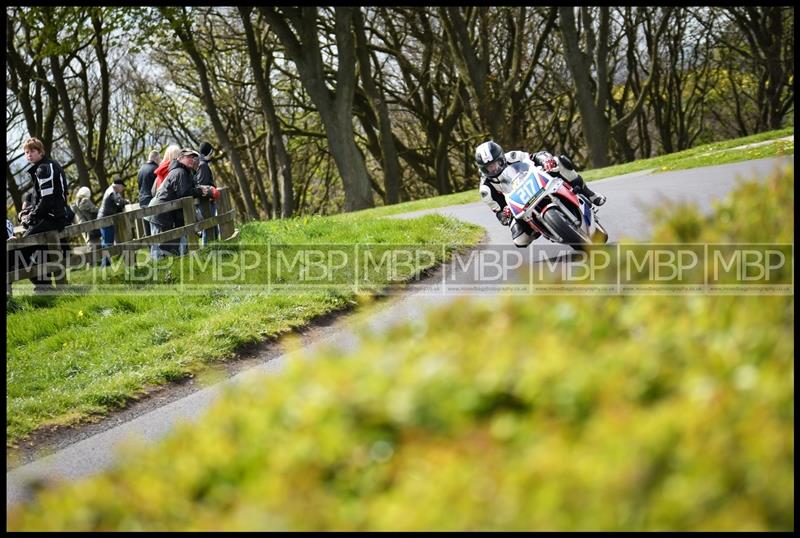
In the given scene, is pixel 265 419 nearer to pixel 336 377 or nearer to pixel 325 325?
pixel 336 377

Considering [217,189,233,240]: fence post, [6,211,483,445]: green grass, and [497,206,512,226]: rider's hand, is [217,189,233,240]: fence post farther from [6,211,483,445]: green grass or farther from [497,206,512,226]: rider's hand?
[497,206,512,226]: rider's hand

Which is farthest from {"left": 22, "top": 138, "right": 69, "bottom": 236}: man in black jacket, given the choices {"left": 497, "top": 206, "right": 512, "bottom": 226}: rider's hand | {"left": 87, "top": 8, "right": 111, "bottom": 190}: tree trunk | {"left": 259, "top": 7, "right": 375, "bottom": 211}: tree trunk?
{"left": 87, "top": 8, "right": 111, "bottom": 190}: tree trunk

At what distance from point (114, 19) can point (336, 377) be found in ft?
83.3

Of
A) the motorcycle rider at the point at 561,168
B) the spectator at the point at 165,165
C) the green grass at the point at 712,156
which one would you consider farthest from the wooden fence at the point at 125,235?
the green grass at the point at 712,156

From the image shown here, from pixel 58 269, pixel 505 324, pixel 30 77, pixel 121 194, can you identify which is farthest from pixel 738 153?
pixel 30 77

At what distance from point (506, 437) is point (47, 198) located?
38.3ft

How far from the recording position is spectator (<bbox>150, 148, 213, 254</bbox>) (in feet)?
49.2

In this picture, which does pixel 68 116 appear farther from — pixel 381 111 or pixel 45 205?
pixel 45 205

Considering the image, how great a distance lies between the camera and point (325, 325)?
10.5 meters

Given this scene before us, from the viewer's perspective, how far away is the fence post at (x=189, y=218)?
48.7 ft

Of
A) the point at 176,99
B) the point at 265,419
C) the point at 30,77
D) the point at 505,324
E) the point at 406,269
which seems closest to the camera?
the point at 265,419

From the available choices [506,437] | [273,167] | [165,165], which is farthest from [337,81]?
[506,437]

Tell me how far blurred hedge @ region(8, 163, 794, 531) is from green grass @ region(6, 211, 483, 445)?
17.9ft

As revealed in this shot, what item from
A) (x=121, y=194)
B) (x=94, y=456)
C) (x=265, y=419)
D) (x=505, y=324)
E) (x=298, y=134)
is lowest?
(x=94, y=456)
